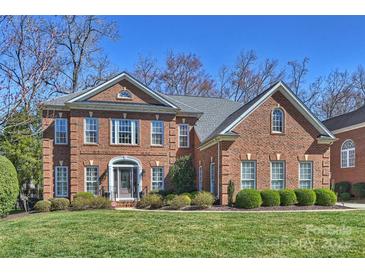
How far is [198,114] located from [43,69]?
17.6 metres

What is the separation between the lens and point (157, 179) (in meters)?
22.3

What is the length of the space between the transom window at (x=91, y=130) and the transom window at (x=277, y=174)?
10.8m

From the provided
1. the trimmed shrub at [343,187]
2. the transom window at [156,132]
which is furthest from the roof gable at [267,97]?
the trimmed shrub at [343,187]

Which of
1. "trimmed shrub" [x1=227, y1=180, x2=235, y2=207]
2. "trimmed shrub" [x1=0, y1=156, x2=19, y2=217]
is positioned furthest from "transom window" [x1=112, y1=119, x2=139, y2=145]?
"trimmed shrub" [x1=0, y1=156, x2=19, y2=217]

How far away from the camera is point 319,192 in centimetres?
1777

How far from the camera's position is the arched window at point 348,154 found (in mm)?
24984

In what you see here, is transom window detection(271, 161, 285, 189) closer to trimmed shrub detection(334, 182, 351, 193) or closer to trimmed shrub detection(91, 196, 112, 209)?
trimmed shrub detection(334, 182, 351, 193)

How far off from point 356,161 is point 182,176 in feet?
41.3

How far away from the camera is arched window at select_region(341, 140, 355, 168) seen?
24984 mm

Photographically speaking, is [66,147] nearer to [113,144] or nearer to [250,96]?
[113,144]

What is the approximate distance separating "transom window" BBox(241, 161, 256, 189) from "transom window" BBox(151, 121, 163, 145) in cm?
630

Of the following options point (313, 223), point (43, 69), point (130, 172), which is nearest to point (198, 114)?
point (130, 172)

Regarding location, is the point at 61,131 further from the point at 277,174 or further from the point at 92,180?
the point at 277,174

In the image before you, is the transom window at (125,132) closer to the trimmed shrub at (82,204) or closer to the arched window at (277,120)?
the trimmed shrub at (82,204)
